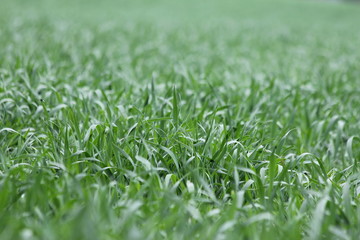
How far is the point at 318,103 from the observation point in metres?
3.43

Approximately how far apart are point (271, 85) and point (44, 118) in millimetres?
2054

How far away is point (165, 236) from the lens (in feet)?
4.77

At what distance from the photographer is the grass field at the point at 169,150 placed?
1.47 meters

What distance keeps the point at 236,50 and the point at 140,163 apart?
4.89 metres

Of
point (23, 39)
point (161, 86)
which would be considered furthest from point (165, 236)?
point (23, 39)

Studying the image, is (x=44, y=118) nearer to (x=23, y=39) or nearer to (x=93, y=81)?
(x=93, y=81)

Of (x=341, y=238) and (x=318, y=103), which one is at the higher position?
(x=341, y=238)

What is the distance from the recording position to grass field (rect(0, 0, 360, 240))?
147 centimetres

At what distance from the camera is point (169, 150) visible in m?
1.90

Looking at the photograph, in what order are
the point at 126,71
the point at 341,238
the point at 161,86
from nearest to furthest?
the point at 341,238 → the point at 161,86 → the point at 126,71

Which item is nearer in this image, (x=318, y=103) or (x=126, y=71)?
(x=318, y=103)

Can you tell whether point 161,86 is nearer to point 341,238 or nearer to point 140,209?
point 140,209

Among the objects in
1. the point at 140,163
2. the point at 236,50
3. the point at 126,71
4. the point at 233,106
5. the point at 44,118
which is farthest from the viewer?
the point at 236,50

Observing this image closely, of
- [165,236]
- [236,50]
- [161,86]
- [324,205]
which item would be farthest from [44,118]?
[236,50]
